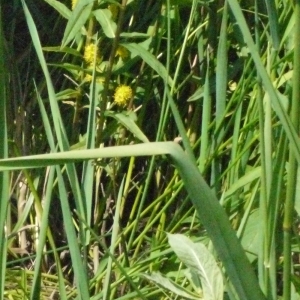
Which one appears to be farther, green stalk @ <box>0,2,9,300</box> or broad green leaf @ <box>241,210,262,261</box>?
broad green leaf @ <box>241,210,262,261</box>

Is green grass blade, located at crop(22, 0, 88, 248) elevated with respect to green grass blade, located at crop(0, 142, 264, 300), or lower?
elevated

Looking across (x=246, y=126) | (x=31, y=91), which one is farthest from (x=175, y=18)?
(x=31, y=91)

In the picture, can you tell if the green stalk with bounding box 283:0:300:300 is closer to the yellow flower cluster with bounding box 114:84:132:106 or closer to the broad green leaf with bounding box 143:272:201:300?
the broad green leaf with bounding box 143:272:201:300

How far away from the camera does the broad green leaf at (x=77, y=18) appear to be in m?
1.07

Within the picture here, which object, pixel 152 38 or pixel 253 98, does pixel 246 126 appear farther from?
pixel 152 38

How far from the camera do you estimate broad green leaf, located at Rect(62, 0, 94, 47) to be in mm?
1065

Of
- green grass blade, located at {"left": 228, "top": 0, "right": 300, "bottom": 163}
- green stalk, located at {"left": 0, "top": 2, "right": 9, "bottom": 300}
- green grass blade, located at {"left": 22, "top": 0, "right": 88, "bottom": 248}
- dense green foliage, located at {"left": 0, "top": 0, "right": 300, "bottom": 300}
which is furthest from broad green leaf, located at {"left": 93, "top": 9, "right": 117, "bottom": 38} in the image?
green grass blade, located at {"left": 228, "top": 0, "right": 300, "bottom": 163}

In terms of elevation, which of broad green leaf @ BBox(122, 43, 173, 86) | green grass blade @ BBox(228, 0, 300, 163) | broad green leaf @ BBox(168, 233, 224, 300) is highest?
broad green leaf @ BBox(122, 43, 173, 86)

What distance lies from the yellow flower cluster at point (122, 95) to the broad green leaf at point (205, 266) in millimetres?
622

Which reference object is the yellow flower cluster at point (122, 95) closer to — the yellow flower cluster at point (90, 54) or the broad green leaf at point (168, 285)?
the yellow flower cluster at point (90, 54)

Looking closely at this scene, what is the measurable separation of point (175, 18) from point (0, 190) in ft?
1.92

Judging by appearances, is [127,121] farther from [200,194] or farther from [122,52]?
[200,194]

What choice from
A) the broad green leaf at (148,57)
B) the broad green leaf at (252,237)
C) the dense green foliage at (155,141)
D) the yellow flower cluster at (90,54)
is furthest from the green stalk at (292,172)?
the yellow flower cluster at (90,54)

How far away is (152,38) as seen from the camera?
4.01ft
